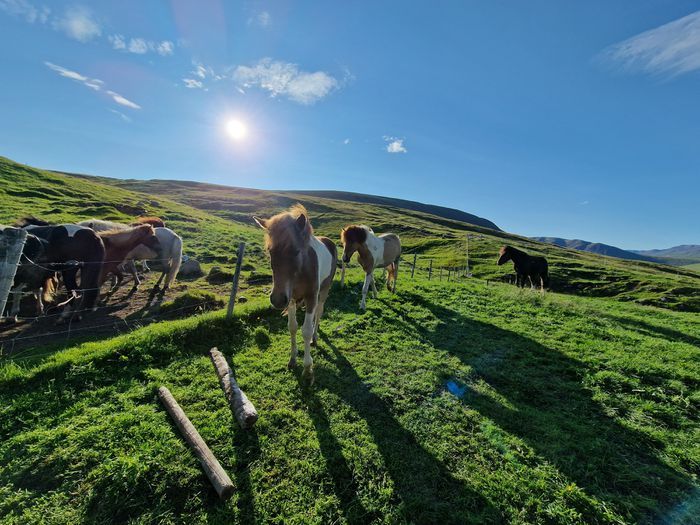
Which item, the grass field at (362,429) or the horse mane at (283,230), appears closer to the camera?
the grass field at (362,429)

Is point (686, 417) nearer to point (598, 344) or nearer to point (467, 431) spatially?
point (598, 344)

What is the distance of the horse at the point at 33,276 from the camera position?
8430 millimetres

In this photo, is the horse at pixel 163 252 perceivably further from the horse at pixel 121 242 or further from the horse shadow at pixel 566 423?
the horse shadow at pixel 566 423

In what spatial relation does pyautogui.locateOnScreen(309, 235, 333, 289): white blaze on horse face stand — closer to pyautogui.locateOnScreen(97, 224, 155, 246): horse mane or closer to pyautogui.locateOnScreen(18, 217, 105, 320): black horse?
pyautogui.locateOnScreen(18, 217, 105, 320): black horse

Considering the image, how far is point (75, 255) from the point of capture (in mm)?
9242

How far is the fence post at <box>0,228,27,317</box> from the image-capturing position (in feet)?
20.1

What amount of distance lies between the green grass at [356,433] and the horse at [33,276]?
358cm

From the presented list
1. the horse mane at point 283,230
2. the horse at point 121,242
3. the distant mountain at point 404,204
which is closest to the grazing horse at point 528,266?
the horse mane at point 283,230

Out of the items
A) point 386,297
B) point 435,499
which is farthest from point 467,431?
point 386,297

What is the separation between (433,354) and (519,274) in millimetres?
14052

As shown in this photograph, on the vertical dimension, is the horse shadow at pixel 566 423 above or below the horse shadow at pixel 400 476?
above

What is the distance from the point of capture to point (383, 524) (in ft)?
11.8

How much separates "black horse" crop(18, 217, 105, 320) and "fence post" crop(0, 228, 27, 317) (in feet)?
9.06

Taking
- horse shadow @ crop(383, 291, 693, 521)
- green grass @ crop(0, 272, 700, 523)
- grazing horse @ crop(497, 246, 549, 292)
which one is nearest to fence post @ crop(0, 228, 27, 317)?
green grass @ crop(0, 272, 700, 523)
